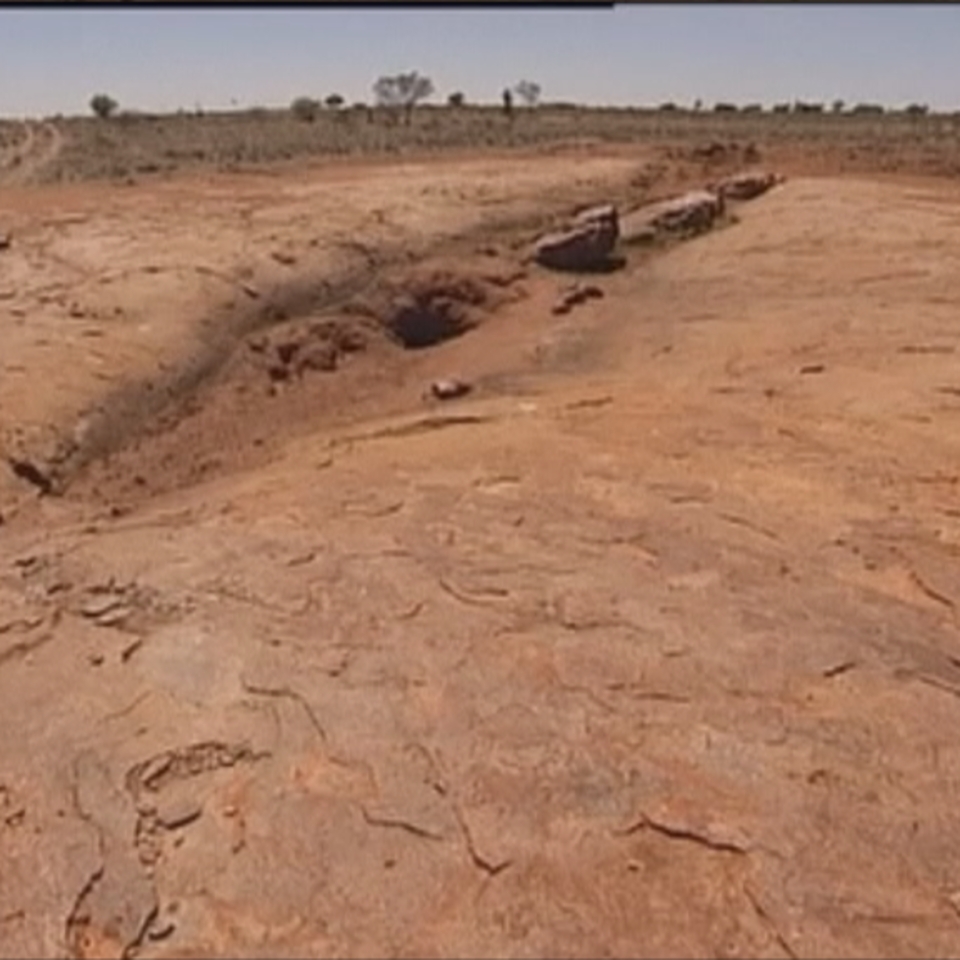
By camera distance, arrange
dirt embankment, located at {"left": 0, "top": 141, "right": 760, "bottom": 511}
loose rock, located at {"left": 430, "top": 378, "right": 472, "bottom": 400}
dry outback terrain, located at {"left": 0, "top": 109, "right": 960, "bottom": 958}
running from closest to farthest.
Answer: dry outback terrain, located at {"left": 0, "top": 109, "right": 960, "bottom": 958} → dirt embankment, located at {"left": 0, "top": 141, "right": 760, "bottom": 511} → loose rock, located at {"left": 430, "top": 378, "right": 472, "bottom": 400}

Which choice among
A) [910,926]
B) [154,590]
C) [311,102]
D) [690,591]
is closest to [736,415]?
[690,591]

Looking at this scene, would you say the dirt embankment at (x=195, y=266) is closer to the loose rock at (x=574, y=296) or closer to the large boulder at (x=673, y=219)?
the loose rock at (x=574, y=296)

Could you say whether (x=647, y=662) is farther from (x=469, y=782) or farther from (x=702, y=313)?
(x=702, y=313)

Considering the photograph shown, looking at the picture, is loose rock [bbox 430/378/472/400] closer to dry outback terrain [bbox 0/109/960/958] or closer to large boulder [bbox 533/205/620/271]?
dry outback terrain [bbox 0/109/960/958]

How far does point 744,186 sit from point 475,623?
10.8 meters

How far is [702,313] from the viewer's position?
11.0 m

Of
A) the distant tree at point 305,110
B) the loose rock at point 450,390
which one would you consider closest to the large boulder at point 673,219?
the loose rock at point 450,390

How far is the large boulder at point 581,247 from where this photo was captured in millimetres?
12875

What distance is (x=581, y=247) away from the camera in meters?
12.9

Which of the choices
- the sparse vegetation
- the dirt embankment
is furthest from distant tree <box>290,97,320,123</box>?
the dirt embankment

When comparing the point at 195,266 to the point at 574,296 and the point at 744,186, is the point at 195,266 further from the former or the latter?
the point at 744,186

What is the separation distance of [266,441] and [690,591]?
4056 millimetres

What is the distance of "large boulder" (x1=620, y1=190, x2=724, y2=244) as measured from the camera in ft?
44.9

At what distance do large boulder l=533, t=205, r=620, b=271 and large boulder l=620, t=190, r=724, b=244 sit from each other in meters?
0.43
